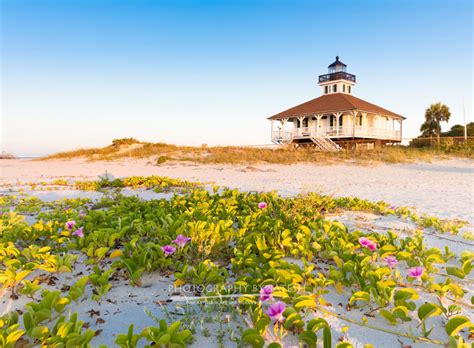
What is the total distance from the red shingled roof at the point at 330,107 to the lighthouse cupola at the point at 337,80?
4.92 ft

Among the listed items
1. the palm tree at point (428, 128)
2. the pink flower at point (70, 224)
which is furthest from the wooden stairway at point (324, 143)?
the pink flower at point (70, 224)

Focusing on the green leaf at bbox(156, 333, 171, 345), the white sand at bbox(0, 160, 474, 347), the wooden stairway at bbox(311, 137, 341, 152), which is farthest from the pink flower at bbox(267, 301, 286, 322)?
the wooden stairway at bbox(311, 137, 341, 152)

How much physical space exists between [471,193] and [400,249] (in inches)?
244

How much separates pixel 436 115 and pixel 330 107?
24.7m

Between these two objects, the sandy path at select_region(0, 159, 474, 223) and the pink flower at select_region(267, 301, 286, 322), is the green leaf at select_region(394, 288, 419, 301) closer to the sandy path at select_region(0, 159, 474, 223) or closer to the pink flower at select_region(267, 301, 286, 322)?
the pink flower at select_region(267, 301, 286, 322)

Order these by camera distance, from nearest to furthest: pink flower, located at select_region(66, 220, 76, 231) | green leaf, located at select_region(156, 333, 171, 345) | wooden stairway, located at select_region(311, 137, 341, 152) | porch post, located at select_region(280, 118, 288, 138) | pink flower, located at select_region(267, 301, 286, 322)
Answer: green leaf, located at select_region(156, 333, 171, 345), pink flower, located at select_region(267, 301, 286, 322), pink flower, located at select_region(66, 220, 76, 231), wooden stairway, located at select_region(311, 137, 341, 152), porch post, located at select_region(280, 118, 288, 138)

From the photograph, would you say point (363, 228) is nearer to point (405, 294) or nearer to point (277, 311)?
point (405, 294)

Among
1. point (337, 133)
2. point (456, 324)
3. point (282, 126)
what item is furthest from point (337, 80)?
point (456, 324)

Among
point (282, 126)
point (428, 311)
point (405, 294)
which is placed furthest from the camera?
point (282, 126)

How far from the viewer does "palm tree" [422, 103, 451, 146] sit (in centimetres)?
4378

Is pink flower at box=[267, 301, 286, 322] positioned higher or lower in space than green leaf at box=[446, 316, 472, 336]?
higher

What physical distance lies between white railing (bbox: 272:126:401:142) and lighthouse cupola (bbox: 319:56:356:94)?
7504 millimetres

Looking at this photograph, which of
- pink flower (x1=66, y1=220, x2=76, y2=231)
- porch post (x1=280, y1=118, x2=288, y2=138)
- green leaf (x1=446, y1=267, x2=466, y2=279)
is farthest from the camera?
porch post (x1=280, y1=118, x2=288, y2=138)

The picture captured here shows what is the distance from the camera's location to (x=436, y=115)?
147 feet
